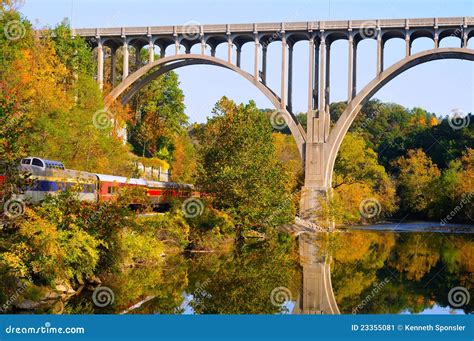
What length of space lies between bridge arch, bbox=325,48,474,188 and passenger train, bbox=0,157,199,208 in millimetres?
11686

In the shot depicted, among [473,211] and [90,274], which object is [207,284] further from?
[473,211]

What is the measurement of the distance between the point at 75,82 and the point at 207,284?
25.6 meters

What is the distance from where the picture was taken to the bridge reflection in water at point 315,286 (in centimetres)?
2045

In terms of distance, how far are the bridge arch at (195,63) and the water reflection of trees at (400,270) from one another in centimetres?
810

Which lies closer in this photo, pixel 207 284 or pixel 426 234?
pixel 207 284

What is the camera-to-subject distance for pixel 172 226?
102 ft

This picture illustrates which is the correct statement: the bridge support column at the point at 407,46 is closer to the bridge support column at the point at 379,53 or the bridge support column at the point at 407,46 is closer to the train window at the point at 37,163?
the bridge support column at the point at 379,53

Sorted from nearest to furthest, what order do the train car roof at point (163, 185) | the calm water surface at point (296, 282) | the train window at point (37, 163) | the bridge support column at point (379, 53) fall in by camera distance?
the calm water surface at point (296, 282) < the train window at point (37, 163) < the train car roof at point (163, 185) < the bridge support column at point (379, 53)

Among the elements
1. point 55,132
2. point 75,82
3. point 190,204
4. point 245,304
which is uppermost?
point 75,82

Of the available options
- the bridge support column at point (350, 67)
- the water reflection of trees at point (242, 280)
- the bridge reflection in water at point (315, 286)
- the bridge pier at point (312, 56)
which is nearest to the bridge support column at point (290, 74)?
the bridge pier at point (312, 56)

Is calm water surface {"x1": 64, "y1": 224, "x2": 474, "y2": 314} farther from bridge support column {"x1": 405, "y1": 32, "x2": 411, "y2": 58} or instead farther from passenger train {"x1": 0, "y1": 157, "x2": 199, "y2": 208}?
bridge support column {"x1": 405, "y1": 32, "x2": 411, "y2": 58}

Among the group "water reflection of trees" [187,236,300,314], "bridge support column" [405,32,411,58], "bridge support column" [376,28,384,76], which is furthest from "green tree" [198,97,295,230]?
"bridge support column" [405,32,411,58]

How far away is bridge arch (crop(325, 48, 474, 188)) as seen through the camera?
154ft

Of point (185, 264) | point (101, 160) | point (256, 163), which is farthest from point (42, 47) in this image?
point (185, 264)
